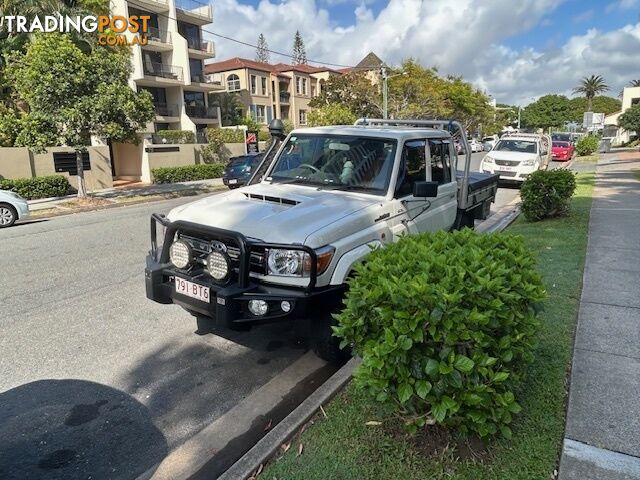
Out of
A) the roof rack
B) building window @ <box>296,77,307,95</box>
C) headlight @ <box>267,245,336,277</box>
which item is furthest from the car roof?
building window @ <box>296,77,307,95</box>

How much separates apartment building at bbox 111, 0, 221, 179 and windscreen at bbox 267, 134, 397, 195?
26.1 m

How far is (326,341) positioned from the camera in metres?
3.81

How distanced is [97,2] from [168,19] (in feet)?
39.4

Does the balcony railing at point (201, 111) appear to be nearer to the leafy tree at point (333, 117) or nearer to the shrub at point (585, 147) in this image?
the leafy tree at point (333, 117)

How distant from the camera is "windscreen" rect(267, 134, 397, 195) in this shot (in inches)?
180

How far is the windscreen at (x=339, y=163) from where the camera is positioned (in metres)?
4.56

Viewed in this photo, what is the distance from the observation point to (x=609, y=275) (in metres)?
5.61

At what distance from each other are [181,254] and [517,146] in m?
16.7

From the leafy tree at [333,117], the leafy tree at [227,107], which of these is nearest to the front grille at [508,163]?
the leafy tree at [333,117]

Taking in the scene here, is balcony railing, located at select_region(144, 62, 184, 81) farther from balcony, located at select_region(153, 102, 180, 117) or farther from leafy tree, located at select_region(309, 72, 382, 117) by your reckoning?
leafy tree, located at select_region(309, 72, 382, 117)

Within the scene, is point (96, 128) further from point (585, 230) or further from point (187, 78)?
point (187, 78)

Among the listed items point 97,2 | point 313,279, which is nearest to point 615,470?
point 313,279

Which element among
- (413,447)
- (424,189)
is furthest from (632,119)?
(413,447)

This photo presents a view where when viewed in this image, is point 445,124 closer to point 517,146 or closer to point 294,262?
point 294,262
